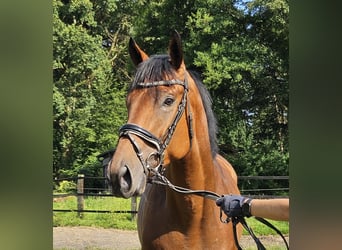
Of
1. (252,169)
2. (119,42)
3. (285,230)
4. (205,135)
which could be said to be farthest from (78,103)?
(205,135)

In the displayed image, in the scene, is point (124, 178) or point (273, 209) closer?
point (273, 209)

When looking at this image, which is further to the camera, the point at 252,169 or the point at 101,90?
the point at 101,90

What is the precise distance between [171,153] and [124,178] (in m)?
0.37

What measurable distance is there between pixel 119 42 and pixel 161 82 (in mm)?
14458

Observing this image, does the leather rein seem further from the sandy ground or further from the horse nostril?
the sandy ground

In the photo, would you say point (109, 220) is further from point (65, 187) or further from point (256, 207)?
point (256, 207)

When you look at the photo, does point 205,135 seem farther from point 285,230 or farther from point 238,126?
point 238,126

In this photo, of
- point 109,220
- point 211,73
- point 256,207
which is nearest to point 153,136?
point 256,207

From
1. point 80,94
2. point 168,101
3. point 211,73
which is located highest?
point 211,73

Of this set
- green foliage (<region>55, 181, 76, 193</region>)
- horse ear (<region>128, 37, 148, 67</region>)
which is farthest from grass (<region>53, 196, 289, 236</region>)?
horse ear (<region>128, 37, 148, 67</region>)

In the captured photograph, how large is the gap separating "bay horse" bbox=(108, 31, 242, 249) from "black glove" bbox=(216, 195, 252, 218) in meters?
0.34

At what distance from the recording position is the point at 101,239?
6.24 m

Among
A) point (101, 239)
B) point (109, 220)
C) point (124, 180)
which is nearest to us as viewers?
point (124, 180)
